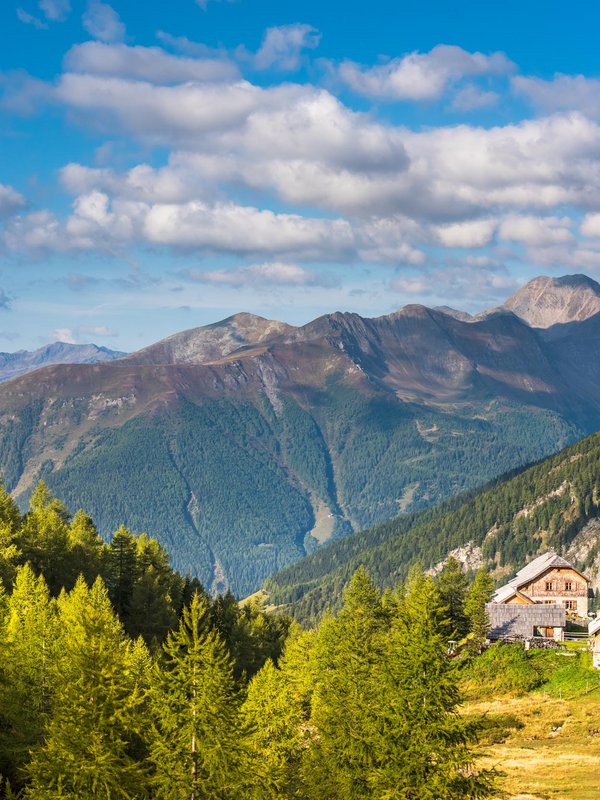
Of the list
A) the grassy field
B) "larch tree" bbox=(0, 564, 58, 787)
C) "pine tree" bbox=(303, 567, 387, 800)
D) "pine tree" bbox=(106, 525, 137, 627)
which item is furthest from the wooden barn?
"larch tree" bbox=(0, 564, 58, 787)

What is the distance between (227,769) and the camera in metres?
30.5

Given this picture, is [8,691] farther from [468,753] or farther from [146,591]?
[146,591]

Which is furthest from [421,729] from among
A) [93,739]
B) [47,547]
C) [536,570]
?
[536,570]

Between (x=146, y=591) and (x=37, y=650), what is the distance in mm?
43454

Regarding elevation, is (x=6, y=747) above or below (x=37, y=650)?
below

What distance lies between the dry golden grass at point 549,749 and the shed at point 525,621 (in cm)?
2144

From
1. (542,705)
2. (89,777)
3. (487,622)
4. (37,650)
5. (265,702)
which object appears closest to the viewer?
(89,777)

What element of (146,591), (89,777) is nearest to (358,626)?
(89,777)

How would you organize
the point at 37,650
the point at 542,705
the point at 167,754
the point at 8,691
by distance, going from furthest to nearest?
the point at 542,705 → the point at 37,650 → the point at 8,691 → the point at 167,754

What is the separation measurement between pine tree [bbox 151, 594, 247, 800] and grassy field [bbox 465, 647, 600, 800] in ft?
51.9

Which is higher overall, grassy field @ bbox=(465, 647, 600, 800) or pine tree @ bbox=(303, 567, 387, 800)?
pine tree @ bbox=(303, 567, 387, 800)

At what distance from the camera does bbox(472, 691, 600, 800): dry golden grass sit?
50.7 m

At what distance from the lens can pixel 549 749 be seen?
6097 centimetres

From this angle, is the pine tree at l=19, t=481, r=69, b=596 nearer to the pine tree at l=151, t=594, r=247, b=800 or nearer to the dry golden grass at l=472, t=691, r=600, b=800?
the dry golden grass at l=472, t=691, r=600, b=800
